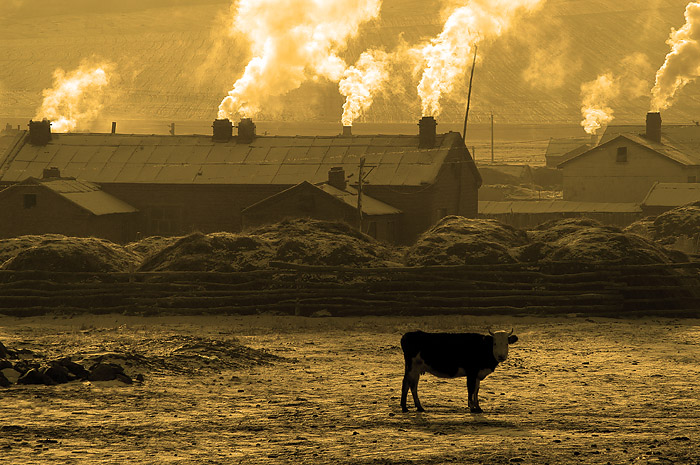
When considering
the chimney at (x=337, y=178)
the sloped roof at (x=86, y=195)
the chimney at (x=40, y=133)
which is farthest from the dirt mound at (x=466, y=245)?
the chimney at (x=40, y=133)

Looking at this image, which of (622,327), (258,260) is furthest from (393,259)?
(622,327)

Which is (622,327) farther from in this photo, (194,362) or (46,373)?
(46,373)

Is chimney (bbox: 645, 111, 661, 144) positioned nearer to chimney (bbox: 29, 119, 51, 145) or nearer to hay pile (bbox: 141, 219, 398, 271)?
chimney (bbox: 29, 119, 51, 145)

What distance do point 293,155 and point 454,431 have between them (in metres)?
46.0

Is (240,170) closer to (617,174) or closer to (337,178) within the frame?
(337,178)

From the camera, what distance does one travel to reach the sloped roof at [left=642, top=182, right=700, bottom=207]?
228 feet

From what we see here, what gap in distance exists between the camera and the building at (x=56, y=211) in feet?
182

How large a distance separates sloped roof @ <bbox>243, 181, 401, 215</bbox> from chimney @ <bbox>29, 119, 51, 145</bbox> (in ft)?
50.6

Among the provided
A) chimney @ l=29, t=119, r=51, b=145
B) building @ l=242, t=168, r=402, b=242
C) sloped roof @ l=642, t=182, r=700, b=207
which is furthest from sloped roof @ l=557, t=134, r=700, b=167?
chimney @ l=29, t=119, r=51, b=145

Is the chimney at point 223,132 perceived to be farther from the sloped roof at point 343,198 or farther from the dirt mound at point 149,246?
the dirt mound at point 149,246

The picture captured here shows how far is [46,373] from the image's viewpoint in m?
19.7

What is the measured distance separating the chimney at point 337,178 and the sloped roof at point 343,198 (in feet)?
0.89

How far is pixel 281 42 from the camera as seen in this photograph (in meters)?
107

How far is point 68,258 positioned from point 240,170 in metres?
25.0
